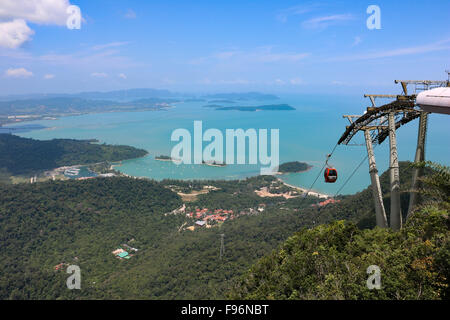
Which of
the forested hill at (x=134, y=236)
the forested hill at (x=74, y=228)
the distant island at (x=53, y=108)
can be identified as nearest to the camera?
the forested hill at (x=134, y=236)

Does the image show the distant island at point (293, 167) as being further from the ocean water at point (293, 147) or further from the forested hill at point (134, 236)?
the forested hill at point (134, 236)

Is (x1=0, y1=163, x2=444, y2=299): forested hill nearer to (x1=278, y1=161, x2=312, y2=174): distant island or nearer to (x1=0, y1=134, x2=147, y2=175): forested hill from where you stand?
(x1=278, y1=161, x2=312, y2=174): distant island

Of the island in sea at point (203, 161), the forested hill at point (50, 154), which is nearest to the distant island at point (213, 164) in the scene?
the island in sea at point (203, 161)

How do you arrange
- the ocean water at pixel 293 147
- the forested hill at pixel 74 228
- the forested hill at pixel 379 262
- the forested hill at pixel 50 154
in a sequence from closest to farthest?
1. the forested hill at pixel 379 262
2. the forested hill at pixel 74 228
3. the ocean water at pixel 293 147
4. the forested hill at pixel 50 154

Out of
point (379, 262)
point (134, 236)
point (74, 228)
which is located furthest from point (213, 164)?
point (379, 262)

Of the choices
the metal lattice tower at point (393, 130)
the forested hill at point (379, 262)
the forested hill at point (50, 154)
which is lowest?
the forested hill at point (50, 154)

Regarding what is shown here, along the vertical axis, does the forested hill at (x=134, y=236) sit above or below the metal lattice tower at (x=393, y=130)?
below

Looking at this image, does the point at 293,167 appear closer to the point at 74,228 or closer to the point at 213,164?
the point at 213,164
